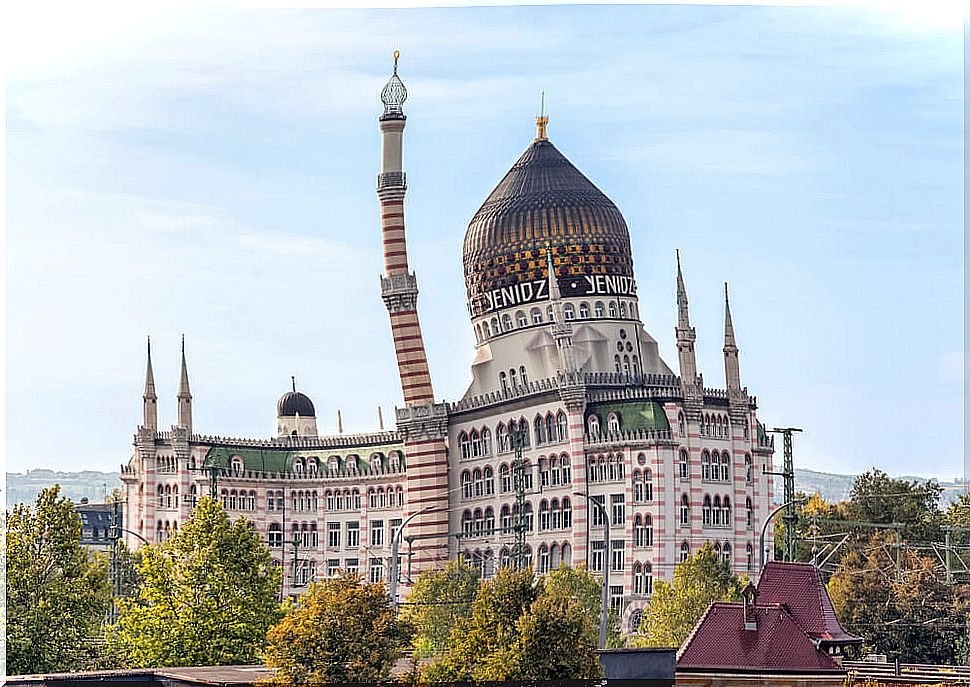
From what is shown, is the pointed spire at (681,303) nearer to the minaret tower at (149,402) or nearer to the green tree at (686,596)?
the green tree at (686,596)

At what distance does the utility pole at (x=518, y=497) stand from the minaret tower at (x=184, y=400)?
5.20m

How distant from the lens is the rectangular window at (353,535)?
30.0 meters

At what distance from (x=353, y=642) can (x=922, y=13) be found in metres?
10.8

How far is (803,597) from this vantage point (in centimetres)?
2200

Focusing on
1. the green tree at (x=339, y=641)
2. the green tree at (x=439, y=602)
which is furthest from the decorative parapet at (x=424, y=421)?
the green tree at (x=339, y=641)

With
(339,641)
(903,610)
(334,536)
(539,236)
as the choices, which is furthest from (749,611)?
(334,536)

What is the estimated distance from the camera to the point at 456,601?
26734mm

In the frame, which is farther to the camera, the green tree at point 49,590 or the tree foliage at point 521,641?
the green tree at point 49,590

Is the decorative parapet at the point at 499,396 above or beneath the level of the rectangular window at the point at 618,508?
above

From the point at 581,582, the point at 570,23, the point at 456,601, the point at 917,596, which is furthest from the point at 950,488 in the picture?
the point at 570,23

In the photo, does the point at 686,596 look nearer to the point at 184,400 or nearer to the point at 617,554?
the point at 617,554

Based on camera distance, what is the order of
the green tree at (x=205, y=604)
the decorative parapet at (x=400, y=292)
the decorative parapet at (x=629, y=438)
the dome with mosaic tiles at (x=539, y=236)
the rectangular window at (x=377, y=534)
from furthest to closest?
the rectangular window at (x=377, y=534) → the decorative parapet at (x=629, y=438) → the dome with mosaic tiles at (x=539, y=236) → the decorative parapet at (x=400, y=292) → the green tree at (x=205, y=604)

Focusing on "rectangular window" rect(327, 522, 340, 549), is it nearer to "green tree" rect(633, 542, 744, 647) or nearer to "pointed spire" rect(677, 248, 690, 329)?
"green tree" rect(633, 542, 744, 647)

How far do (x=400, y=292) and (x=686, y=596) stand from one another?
6405 mm
